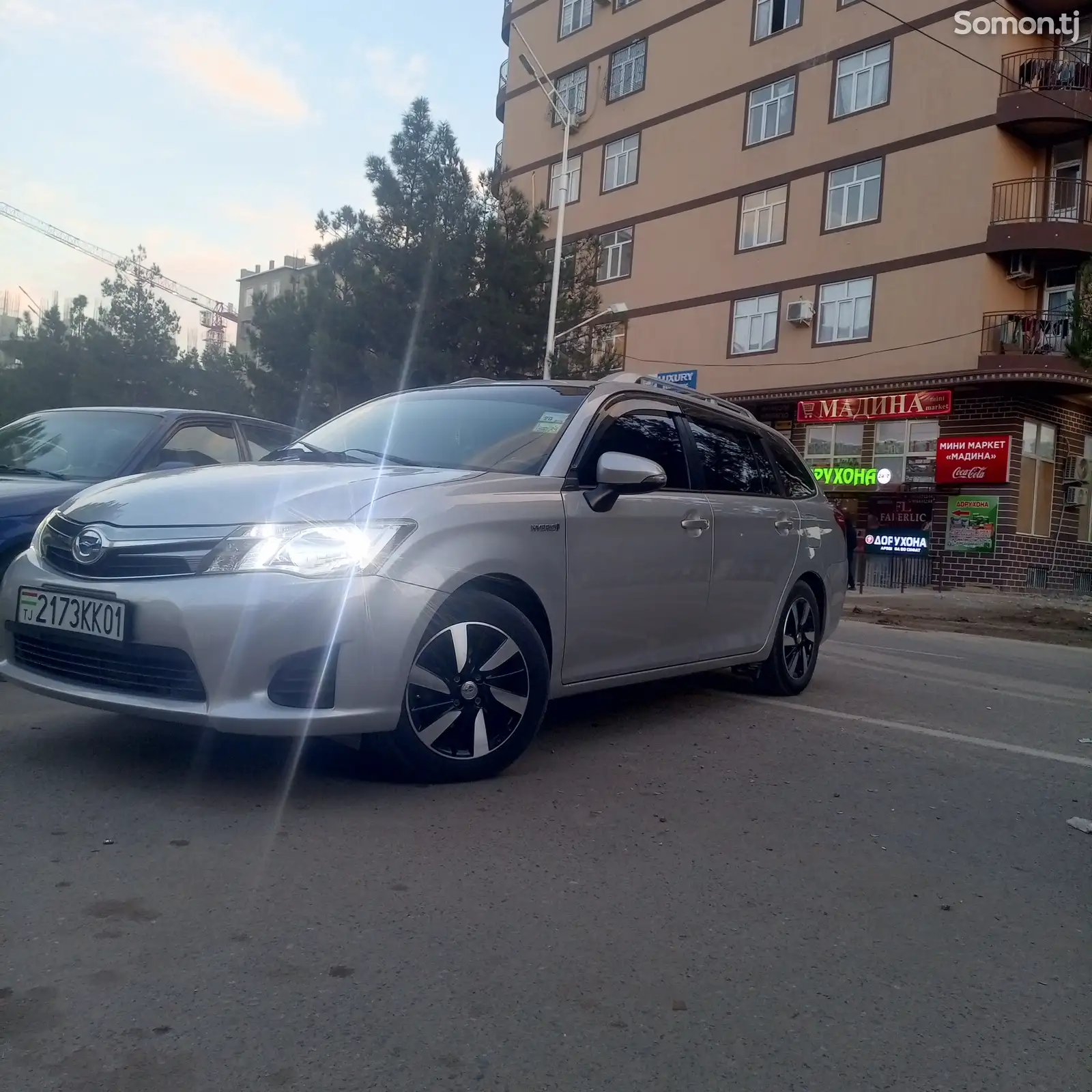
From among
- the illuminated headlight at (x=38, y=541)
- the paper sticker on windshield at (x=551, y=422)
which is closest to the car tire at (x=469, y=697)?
the paper sticker on windshield at (x=551, y=422)

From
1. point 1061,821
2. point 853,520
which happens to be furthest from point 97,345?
point 1061,821

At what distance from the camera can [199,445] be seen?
288 inches

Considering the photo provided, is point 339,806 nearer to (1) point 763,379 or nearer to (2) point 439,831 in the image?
(2) point 439,831

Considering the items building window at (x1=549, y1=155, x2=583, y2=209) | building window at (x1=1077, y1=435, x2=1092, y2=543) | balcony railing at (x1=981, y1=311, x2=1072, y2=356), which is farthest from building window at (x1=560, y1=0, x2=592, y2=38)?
building window at (x1=1077, y1=435, x2=1092, y2=543)

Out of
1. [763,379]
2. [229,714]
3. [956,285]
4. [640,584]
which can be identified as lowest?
[229,714]

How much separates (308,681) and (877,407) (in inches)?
983

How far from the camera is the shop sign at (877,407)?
25.6 m

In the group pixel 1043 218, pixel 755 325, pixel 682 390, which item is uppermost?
pixel 1043 218

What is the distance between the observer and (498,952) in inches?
112

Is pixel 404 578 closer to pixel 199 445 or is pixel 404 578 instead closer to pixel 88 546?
pixel 88 546

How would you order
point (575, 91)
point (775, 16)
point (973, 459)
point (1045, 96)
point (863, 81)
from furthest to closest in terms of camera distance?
point (575, 91) < point (775, 16) < point (863, 81) < point (973, 459) < point (1045, 96)

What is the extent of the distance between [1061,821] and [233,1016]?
3416mm

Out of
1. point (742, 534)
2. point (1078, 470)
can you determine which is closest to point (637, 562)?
point (742, 534)

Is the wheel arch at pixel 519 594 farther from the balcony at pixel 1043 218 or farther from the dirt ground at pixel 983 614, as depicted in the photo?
the balcony at pixel 1043 218
